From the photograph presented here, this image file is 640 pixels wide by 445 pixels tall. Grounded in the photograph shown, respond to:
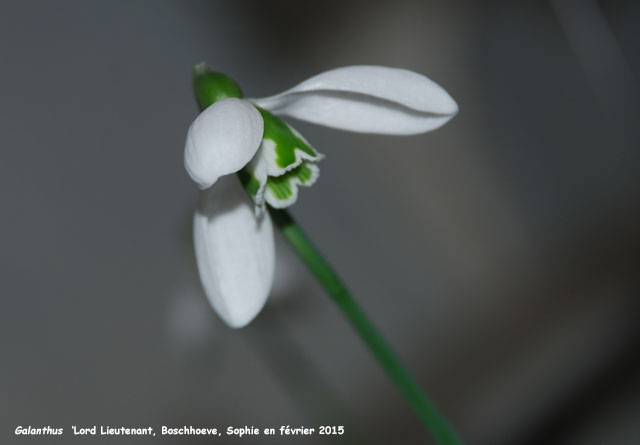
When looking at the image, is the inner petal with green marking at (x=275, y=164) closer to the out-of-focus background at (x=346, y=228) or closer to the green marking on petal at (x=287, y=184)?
the green marking on petal at (x=287, y=184)

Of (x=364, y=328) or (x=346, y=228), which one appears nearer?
(x=364, y=328)

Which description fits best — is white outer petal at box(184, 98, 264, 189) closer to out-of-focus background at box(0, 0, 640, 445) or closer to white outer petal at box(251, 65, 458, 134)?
white outer petal at box(251, 65, 458, 134)

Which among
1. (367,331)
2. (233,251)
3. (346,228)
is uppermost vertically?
(346,228)

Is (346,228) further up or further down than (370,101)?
further up

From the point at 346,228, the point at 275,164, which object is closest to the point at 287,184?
the point at 275,164

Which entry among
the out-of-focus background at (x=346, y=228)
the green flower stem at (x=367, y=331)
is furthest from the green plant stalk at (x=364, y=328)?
the out-of-focus background at (x=346, y=228)

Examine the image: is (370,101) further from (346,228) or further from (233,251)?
(346,228)

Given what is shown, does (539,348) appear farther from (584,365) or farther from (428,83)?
(428,83)
